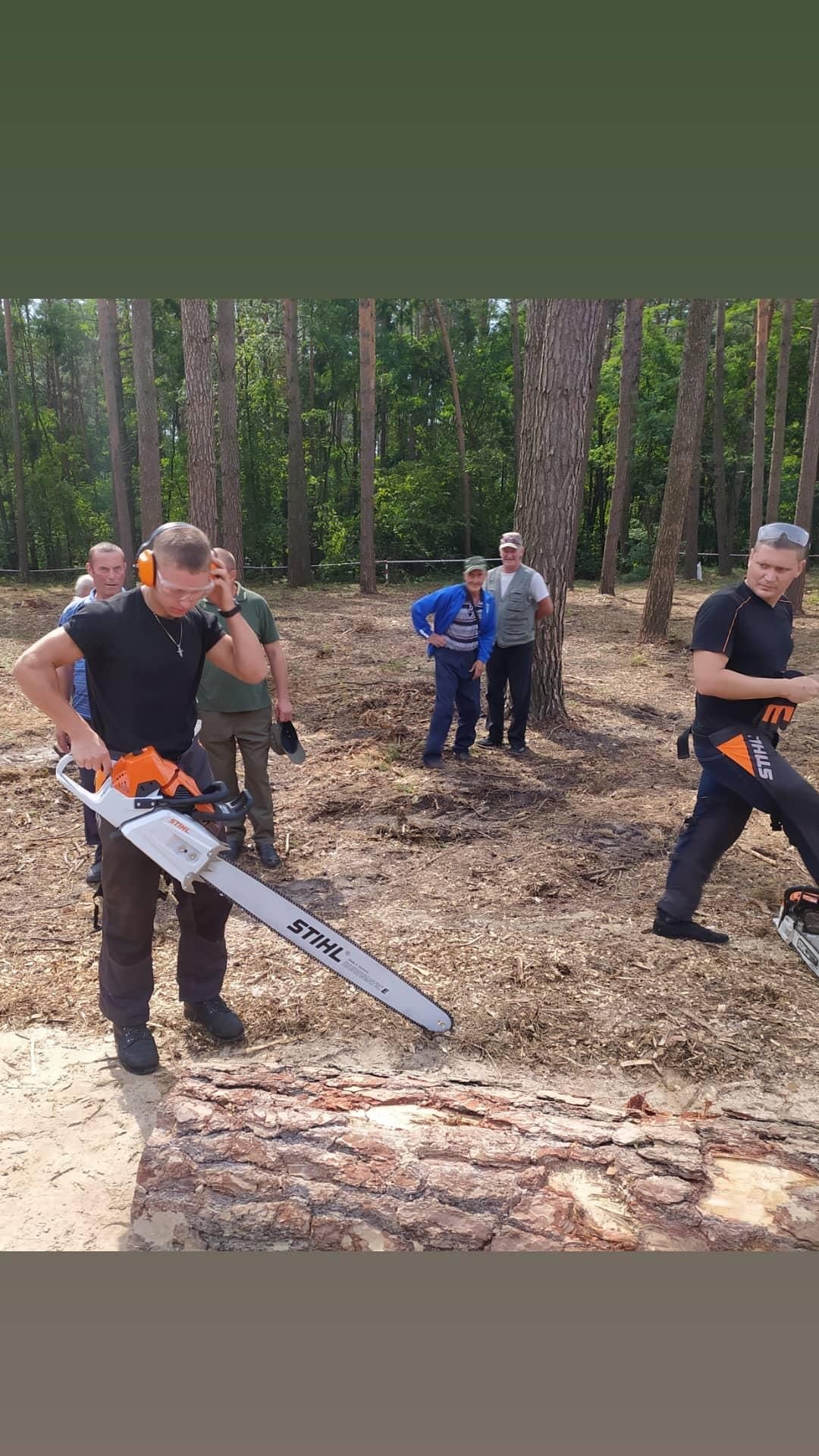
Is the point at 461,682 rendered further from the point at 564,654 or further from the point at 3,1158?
the point at 564,654

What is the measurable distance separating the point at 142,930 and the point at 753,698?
2.90m

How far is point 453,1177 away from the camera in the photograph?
2633 millimetres

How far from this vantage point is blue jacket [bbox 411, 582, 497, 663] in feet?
24.3

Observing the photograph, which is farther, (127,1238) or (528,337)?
(528,337)

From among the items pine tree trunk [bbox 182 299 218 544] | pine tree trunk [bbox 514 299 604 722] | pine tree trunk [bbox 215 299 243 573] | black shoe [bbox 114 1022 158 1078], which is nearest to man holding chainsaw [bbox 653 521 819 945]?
black shoe [bbox 114 1022 158 1078]

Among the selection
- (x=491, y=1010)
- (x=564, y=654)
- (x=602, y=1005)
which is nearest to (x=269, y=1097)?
(x=491, y=1010)

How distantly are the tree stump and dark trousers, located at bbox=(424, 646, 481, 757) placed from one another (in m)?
4.90

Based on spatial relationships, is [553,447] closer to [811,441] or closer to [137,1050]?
[137,1050]

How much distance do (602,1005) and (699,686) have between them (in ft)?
5.03

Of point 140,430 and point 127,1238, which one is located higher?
point 140,430

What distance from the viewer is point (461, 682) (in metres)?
7.69

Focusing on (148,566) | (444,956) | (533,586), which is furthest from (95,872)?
(533,586)

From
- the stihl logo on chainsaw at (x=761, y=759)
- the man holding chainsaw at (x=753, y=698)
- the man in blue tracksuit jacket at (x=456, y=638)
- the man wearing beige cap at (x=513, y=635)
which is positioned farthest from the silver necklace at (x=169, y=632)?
the man wearing beige cap at (x=513, y=635)

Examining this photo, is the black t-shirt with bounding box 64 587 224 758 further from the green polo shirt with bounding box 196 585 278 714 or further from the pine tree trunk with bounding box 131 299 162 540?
the pine tree trunk with bounding box 131 299 162 540
